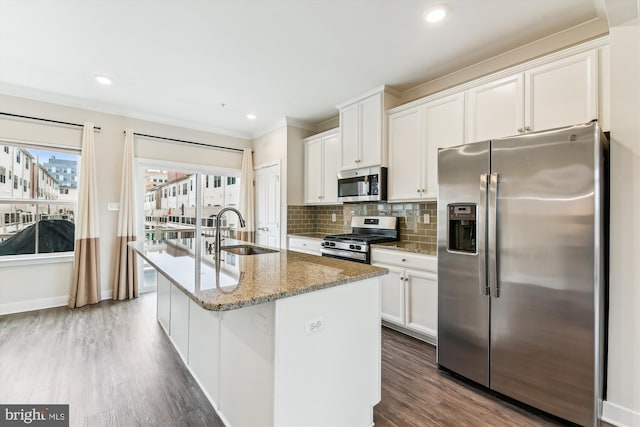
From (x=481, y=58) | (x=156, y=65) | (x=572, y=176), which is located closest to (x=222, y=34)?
(x=156, y=65)

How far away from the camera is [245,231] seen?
5176 millimetres

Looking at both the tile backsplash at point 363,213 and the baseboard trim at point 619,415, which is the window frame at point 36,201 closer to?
the tile backsplash at point 363,213

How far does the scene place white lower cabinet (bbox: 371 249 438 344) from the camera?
8.89 ft

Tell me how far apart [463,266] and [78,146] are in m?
4.68

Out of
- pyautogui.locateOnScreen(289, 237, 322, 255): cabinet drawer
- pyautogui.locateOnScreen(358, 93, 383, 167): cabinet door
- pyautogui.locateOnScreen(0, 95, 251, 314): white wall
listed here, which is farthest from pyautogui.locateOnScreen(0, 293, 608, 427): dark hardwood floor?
pyautogui.locateOnScreen(358, 93, 383, 167): cabinet door

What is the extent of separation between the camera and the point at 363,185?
140 inches

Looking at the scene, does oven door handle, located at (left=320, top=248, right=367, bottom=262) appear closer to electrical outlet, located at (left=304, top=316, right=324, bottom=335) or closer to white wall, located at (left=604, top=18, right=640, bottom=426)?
electrical outlet, located at (left=304, top=316, right=324, bottom=335)

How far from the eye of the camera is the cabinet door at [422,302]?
269 cm

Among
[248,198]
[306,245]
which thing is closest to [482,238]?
[306,245]

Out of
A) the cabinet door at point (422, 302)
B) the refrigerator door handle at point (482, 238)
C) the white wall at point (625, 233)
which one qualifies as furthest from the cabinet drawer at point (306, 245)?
the white wall at point (625, 233)

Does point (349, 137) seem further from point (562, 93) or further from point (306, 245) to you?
point (562, 93)

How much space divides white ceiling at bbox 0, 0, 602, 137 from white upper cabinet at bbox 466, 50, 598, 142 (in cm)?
38

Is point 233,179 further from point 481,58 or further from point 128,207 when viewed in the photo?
point 481,58

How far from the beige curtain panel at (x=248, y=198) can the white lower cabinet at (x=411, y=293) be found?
107 inches
